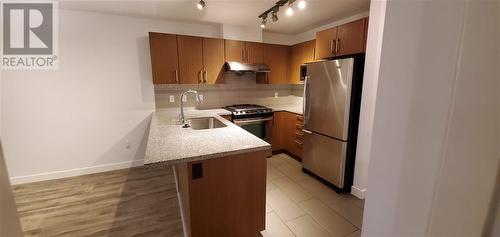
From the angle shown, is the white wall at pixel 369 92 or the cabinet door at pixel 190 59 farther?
the cabinet door at pixel 190 59

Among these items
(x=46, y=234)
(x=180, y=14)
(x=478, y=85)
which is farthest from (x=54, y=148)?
(x=478, y=85)

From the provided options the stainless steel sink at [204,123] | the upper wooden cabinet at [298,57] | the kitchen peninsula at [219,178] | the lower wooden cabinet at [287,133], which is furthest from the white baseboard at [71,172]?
the upper wooden cabinet at [298,57]

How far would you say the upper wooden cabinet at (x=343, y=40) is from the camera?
242cm

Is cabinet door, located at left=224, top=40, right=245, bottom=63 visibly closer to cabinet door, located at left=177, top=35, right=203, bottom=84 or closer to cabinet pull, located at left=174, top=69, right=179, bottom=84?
cabinet door, located at left=177, top=35, right=203, bottom=84

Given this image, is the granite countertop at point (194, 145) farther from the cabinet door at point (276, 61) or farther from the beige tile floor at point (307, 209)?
the cabinet door at point (276, 61)

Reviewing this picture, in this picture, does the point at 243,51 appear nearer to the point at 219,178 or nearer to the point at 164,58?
the point at 164,58

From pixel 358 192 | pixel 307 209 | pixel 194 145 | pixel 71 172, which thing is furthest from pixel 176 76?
pixel 358 192

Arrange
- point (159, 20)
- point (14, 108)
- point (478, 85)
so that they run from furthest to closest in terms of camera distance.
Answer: point (159, 20), point (14, 108), point (478, 85)

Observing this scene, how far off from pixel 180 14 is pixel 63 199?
281cm

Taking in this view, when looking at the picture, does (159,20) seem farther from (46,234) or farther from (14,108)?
(46,234)

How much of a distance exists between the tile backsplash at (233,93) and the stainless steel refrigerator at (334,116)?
1376mm

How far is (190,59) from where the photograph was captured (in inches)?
128

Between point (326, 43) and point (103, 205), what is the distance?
11.2 feet

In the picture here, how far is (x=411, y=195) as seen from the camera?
0.38m
